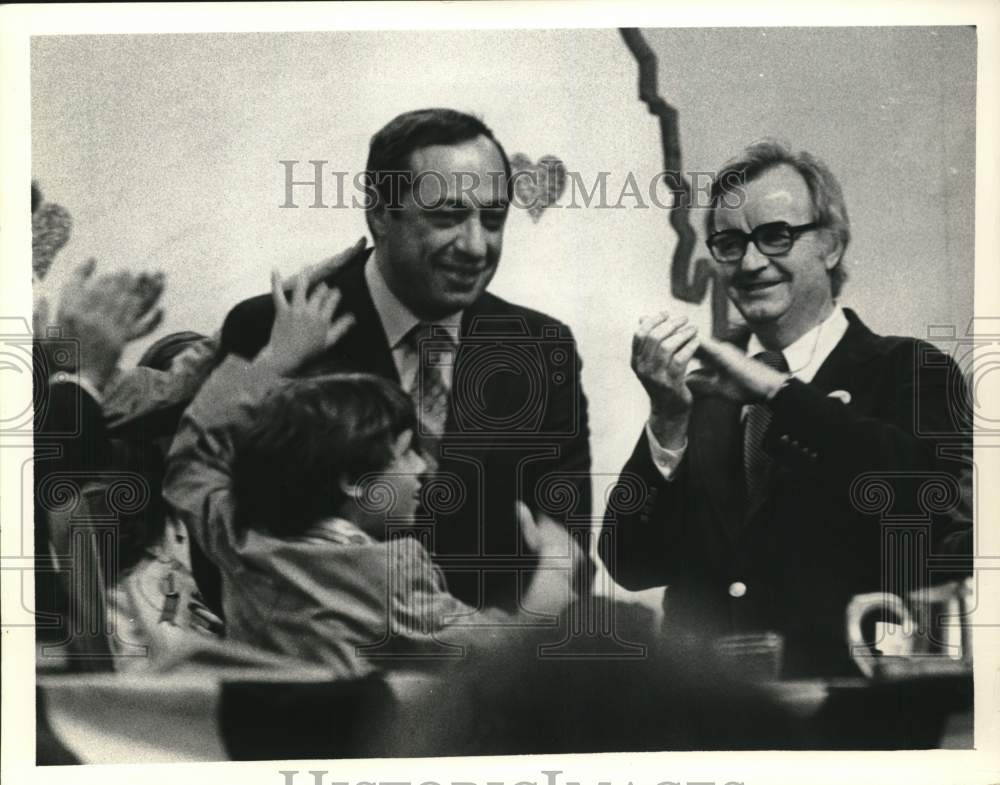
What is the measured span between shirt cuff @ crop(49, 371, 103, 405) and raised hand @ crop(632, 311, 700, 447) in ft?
5.83


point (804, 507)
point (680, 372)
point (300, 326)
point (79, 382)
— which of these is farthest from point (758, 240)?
point (79, 382)

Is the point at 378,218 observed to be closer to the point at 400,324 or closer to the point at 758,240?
the point at 400,324

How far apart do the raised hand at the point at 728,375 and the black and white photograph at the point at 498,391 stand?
0.02 m

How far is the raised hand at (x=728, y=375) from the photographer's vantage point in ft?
12.8

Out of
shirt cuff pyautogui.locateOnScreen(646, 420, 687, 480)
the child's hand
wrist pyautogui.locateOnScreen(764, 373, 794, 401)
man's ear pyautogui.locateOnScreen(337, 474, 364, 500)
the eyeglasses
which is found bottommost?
man's ear pyautogui.locateOnScreen(337, 474, 364, 500)

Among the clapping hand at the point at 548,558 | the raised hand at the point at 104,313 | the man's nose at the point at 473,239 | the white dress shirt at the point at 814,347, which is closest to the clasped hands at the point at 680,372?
the white dress shirt at the point at 814,347

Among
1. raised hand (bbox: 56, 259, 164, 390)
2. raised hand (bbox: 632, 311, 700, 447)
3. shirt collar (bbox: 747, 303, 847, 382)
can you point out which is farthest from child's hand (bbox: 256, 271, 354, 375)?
shirt collar (bbox: 747, 303, 847, 382)

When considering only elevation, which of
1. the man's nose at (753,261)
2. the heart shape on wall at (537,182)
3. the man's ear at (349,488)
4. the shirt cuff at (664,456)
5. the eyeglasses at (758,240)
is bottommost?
the man's ear at (349,488)

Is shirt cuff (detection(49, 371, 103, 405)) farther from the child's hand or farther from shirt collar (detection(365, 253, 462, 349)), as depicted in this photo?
shirt collar (detection(365, 253, 462, 349))

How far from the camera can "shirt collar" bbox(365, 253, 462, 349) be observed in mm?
3877

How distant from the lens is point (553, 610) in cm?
388

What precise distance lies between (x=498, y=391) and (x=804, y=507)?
1.09 metres

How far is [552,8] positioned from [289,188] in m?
1.05

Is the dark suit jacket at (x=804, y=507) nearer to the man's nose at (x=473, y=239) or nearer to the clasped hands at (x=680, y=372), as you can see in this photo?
the clasped hands at (x=680, y=372)
